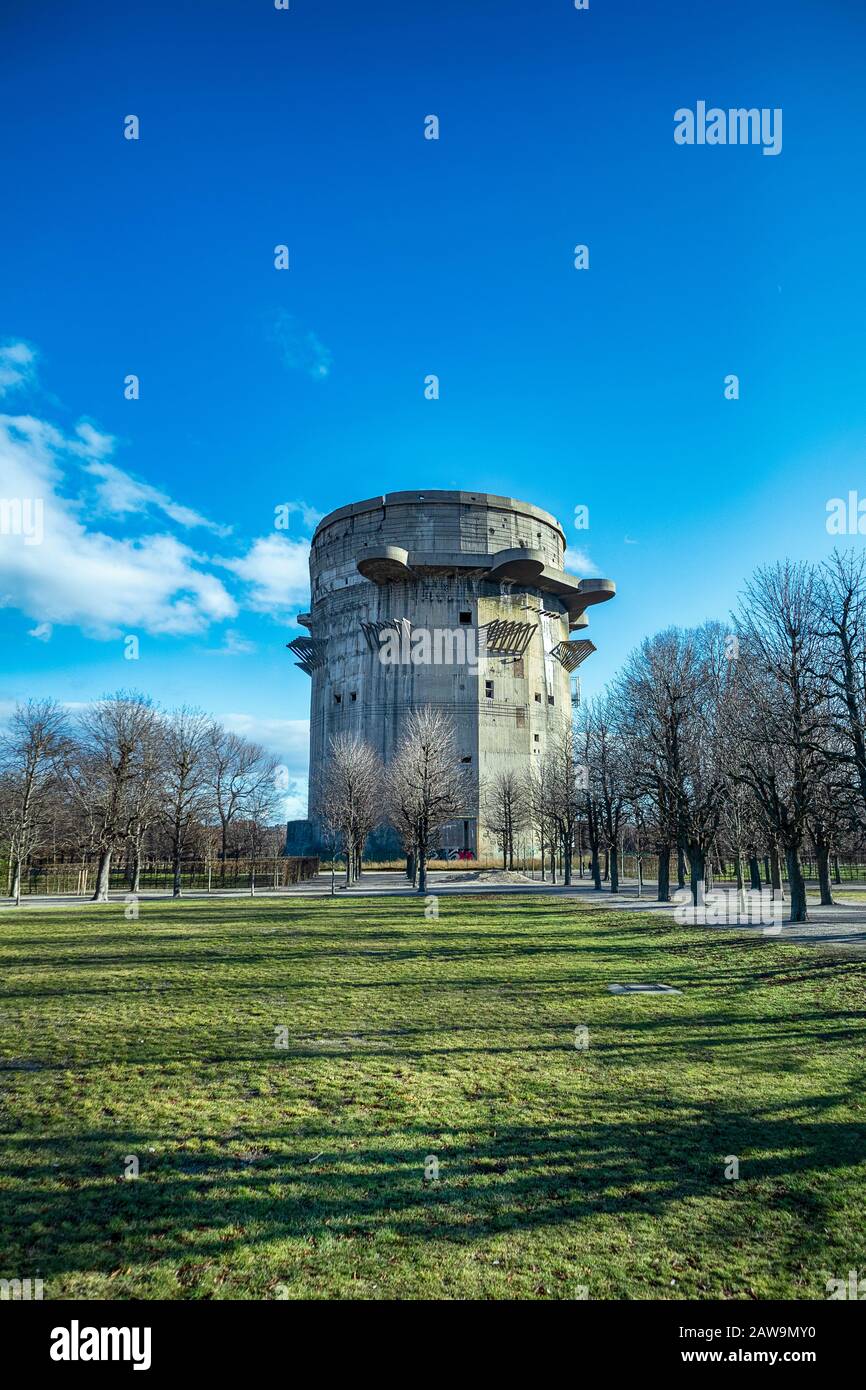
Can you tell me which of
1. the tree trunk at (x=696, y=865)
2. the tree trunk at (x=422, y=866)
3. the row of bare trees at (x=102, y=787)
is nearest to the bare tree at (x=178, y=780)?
the row of bare trees at (x=102, y=787)

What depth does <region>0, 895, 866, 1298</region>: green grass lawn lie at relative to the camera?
4.16 metres

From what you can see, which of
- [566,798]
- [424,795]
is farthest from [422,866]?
[566,798]

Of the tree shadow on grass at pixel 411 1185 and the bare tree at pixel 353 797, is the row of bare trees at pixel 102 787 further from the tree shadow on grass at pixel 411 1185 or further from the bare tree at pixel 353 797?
the tree shadow on grass at pixel 411 1185

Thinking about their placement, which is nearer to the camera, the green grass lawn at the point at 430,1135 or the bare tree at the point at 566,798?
the green grass lawn at the point at 430,1135

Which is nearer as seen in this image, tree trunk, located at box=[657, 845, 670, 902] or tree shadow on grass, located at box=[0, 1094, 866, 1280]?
tree shadow on grass, located at box=[0, 1094, 866, 1280]

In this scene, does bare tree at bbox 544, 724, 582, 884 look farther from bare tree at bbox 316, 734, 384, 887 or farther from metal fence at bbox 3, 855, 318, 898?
metal fence at bbox 3, 855, 318, 898

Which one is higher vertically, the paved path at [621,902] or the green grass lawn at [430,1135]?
the green grass lawn at [430,1135]

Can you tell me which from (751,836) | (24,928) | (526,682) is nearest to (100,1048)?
(24,928)

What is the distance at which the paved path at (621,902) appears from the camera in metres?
19.5

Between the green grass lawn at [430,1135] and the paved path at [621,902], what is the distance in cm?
728

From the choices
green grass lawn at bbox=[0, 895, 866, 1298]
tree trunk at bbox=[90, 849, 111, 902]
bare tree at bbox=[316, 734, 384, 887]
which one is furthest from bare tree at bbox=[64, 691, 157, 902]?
green grass lawn at bbox=[0, 895, 866, 1298]

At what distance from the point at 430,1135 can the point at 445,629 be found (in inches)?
2498

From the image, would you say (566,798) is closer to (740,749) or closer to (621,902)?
(621,902)

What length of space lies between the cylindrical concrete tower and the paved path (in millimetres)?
16316
